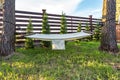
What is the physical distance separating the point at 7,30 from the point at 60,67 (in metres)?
2.34

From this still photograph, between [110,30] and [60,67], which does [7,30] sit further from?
[110,30]

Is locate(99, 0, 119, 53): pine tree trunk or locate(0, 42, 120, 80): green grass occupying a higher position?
locate(99, 0, 119, 53): pine tree trunk

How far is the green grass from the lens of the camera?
562 centimetres

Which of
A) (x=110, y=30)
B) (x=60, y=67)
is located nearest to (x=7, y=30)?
(x=60, y=67)

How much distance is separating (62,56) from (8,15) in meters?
2.26

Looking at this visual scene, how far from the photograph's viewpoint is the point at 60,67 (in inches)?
250

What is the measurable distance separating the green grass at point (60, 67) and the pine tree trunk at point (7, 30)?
0.35 metres

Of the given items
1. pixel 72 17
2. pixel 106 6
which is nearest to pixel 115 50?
pixel 106 6

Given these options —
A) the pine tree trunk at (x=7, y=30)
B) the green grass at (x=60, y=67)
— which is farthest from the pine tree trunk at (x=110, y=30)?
the pine tree trunk at (x=7, y=30)

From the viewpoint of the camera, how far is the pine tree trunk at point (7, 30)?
7.44 m

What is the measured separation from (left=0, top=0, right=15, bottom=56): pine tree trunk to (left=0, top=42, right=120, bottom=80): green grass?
35cm

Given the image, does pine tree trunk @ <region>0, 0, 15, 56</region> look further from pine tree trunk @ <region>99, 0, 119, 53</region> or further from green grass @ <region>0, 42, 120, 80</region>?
pine tree trunk @ <region>99, 0, 119, 53</region>

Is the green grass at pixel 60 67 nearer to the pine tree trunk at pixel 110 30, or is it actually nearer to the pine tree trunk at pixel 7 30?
the pine tree trunk at pixel 7 30

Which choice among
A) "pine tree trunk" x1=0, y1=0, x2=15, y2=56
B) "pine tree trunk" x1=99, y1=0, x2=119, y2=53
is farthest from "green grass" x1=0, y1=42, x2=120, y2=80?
"pine tree trunk" x1=99, y1=0, x2=119, y2=53
